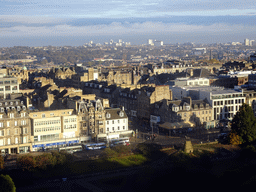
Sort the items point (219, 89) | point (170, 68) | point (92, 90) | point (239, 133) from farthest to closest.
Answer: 1. point (170, 68)
2. point (92, 90)
3. point (219, 89)
4. point (239, 133)

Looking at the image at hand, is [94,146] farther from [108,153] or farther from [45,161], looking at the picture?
[45,161]

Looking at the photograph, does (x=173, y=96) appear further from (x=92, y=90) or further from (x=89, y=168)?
(x=89, y=168)

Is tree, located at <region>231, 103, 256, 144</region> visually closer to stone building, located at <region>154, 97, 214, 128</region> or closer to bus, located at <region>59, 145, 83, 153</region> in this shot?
stone building, located at <region>154, 97, 214, 128</region>

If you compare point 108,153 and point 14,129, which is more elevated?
point 14,129

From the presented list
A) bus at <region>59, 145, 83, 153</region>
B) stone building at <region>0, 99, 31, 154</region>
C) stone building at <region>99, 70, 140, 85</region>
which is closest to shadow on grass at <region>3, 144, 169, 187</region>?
bus at <region>59, 145, 83, 153</region>

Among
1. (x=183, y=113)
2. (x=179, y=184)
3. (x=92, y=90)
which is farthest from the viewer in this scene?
(x=92, y=90)

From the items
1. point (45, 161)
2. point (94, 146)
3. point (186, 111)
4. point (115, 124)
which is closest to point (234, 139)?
point (186, 111)

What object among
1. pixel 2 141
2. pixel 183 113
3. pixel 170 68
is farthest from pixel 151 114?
pixel 170 68
